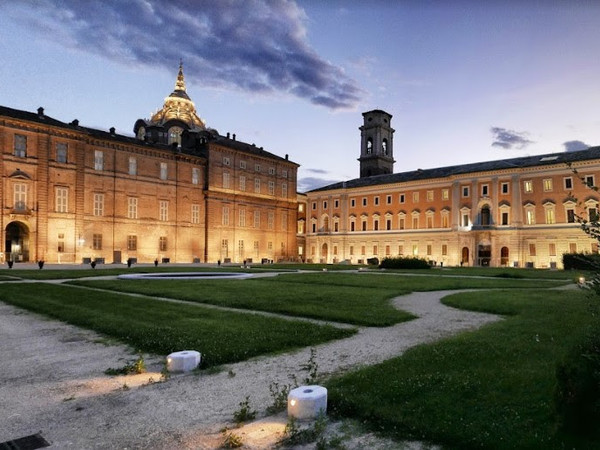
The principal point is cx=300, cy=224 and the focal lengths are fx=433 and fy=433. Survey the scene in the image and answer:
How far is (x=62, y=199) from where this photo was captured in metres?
45.2

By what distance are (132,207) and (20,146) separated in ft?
42.7

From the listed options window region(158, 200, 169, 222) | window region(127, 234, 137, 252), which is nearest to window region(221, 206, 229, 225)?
window region(158, 200, 169, 222)

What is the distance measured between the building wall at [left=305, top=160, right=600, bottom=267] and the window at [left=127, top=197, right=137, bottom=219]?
30035 millimetres

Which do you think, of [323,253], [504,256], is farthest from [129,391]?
[323,253]

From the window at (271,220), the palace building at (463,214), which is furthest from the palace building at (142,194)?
the palace building at (463,214)

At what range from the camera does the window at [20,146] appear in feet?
139

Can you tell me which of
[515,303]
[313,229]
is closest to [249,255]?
[313,229]

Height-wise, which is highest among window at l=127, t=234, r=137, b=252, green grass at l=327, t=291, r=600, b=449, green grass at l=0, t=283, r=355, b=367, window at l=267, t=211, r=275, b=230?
window at l=267, t=211, r=275, b=230

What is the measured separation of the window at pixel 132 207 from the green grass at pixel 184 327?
38.5 metres

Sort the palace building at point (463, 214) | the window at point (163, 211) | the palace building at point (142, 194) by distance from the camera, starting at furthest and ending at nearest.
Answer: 1. the window at point (163, 211)
2. the palace building at point (463, 214)
3. the palace building at point (142, 194)

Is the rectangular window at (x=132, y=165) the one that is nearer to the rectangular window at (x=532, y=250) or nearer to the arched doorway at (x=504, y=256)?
the arched doorway at (x=504, y=256)

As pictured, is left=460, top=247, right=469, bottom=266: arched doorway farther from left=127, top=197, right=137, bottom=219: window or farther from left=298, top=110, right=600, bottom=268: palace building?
left=127, top=197, right=137, bottom=219: window

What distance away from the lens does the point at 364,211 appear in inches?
2616

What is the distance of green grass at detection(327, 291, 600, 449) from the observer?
4090 mm
